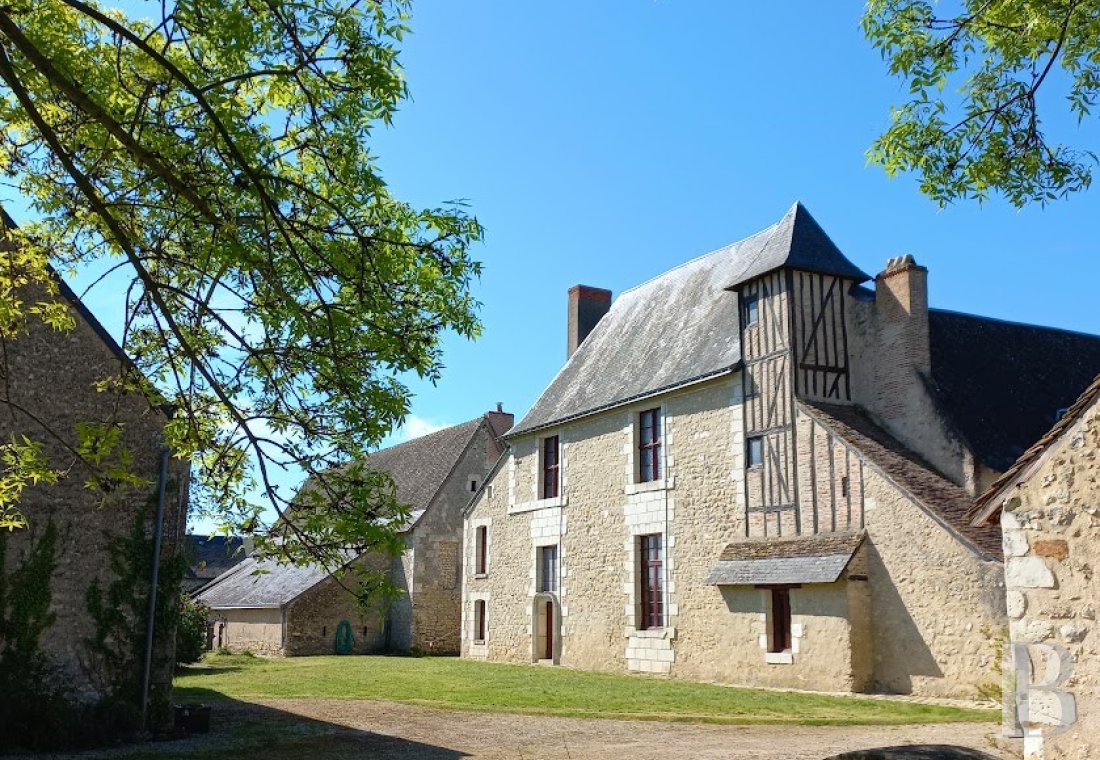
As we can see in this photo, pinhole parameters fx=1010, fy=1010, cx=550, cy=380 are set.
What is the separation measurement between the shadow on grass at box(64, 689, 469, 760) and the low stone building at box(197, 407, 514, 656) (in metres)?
13.4

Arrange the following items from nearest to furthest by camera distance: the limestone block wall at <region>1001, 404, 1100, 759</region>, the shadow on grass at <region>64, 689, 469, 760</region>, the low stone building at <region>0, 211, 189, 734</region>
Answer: the limestone block wall at <region>1001, 404, 1100, 759</region>
the shadow on grass at <region>64, 689, 469, 760</region>
the low stone building at <region>0, 211, 189, 734</region>

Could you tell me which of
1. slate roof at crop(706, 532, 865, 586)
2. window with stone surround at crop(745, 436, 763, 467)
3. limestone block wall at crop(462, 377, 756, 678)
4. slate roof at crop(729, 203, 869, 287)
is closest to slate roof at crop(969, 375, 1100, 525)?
slate roof at crop(706, 532, 865, 586)

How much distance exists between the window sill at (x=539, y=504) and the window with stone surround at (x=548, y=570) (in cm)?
84

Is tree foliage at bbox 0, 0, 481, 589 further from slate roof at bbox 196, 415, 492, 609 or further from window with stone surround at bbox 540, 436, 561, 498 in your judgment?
slate roof at bbox 196, 415, 492, 609

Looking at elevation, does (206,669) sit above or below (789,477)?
below

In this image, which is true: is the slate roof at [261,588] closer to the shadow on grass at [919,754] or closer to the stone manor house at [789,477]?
the stone manor house at [789,477]

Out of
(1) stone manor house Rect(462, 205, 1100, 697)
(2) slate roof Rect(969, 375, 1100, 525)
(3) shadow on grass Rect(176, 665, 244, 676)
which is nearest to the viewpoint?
(2) slate roof Rect(969, 375, 1100, 525)

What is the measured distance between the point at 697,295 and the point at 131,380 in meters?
14.3

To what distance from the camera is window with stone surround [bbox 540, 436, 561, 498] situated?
68.2 feet

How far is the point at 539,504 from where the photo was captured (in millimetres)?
20906

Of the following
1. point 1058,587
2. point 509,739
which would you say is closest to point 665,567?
point 509,739

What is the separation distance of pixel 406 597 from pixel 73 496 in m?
15.8

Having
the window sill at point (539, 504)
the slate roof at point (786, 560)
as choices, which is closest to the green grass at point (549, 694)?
the slate roof at point (786, 560)

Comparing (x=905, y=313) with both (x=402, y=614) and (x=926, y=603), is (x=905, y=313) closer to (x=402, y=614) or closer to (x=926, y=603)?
(x=926, y=603)
